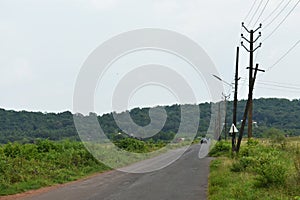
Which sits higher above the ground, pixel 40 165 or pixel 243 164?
pixel 243 164

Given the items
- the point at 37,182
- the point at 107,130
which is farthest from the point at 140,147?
the point at 37,182

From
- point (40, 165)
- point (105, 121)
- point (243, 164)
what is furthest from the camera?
point (105, 121)

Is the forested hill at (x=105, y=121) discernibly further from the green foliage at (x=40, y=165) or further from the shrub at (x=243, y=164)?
the shrub at (x=243, y=164)

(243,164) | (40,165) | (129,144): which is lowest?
(40,165)

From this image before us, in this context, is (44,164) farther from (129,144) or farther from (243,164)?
(129,144)

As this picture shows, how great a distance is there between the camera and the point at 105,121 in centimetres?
5038

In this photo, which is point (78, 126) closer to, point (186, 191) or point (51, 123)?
point (186, 191)

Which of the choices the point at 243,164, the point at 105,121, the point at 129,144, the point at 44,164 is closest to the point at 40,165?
the point at 44,164

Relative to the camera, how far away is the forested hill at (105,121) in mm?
52438

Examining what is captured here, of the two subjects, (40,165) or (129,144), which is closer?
(40,165)

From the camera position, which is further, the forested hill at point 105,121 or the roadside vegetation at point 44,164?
the forested hill at point 105,121

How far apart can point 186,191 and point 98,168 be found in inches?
629

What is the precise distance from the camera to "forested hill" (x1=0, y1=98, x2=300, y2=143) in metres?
52.4

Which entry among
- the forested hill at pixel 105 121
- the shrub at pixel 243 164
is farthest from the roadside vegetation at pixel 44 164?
the shrub at pixel 243 164
